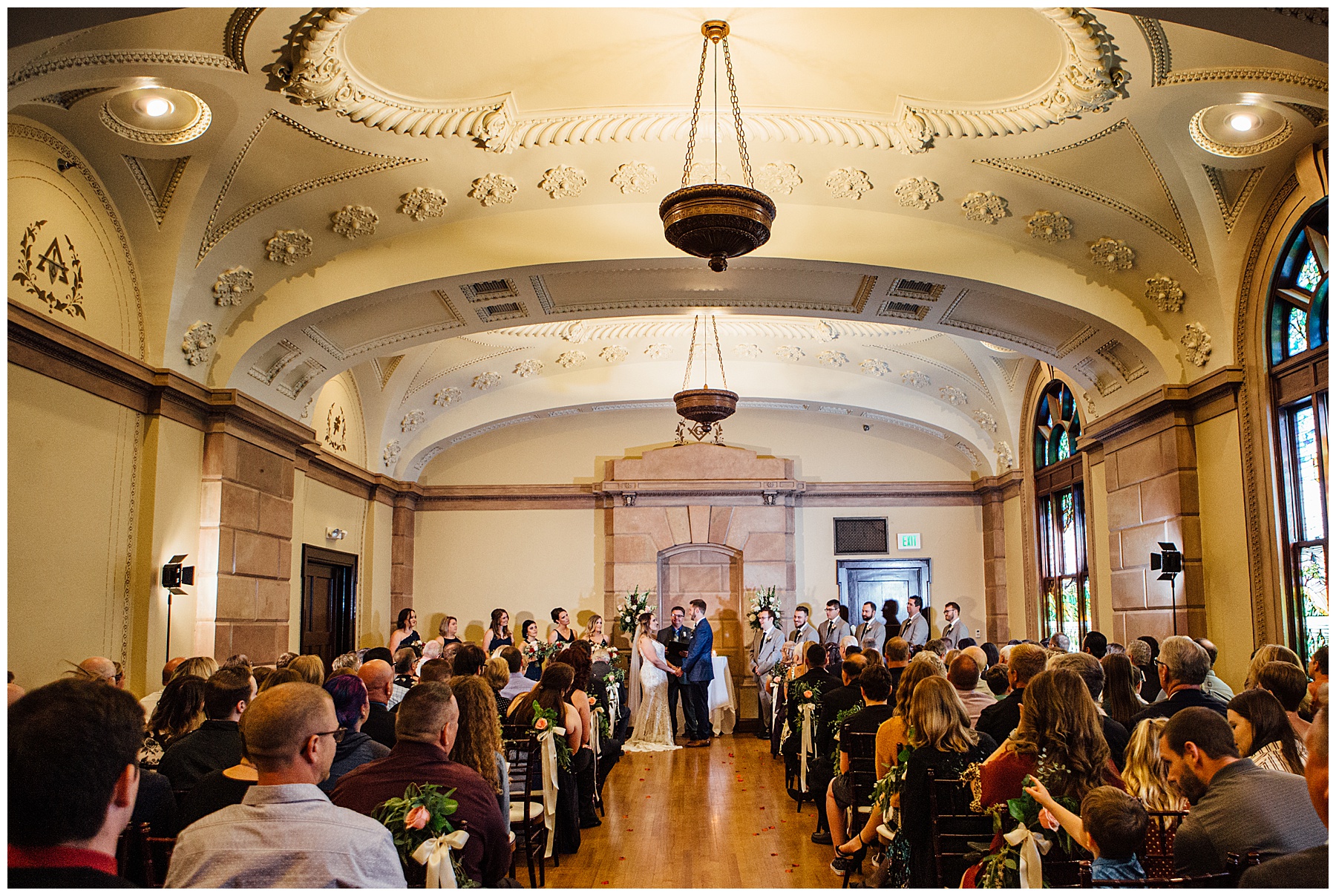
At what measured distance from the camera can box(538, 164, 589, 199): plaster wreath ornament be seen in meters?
7.48

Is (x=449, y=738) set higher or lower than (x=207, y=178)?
lower

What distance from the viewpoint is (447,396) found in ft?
43.3

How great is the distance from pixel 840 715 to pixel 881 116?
3.90 metres

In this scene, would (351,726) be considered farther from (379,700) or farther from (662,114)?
(662,114)

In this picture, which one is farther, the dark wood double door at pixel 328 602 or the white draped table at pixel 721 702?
the white draped table at pixel 721 702

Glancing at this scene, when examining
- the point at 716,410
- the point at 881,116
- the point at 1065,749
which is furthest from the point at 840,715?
the point at 716,410

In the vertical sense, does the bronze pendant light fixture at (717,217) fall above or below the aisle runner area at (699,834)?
above

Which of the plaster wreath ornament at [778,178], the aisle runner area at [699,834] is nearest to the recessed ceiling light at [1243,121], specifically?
the plaster wreath ornament at [778,178]

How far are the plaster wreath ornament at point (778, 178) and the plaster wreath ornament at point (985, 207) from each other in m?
1.30

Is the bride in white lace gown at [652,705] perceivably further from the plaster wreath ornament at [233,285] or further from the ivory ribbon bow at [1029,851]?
the ivory ribbon bow at [1029,851]

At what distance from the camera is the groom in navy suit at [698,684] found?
1130cm

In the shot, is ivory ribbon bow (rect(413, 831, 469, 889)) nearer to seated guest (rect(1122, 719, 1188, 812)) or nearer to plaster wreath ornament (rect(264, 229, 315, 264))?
seated guest (rect(1122, 719, 1188, 812))

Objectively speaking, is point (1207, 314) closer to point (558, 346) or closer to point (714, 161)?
point (714, 161)

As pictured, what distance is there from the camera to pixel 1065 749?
3.28 m
